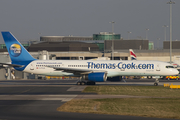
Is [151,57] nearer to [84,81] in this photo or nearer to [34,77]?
[34,77]

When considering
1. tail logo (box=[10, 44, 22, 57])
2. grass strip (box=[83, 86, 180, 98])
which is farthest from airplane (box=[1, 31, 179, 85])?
grass strip (box=[83, 86, 180, 98])

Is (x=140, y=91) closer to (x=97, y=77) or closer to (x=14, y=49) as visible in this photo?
(x=97, y=77)

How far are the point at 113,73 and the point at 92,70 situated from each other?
3541mm

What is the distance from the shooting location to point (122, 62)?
52469mm

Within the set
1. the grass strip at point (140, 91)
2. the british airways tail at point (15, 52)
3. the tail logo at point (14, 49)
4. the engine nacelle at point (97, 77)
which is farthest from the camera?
the tail logo at point (14, 49)

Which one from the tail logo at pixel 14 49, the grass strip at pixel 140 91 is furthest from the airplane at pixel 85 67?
the grass strip at pixel 140 91

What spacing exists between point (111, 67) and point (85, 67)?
14.4 ft

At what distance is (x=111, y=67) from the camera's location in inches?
2042

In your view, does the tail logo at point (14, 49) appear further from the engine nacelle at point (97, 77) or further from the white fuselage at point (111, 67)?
the engine nacelle at point (97, 77)

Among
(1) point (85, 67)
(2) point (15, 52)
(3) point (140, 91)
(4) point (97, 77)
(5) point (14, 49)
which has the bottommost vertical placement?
(3) point (140, 91)

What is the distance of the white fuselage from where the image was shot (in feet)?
169

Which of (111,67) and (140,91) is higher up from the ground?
(111,67)

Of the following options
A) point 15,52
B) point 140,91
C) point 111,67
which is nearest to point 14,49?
point 15,52

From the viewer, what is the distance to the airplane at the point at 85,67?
2023 inches
